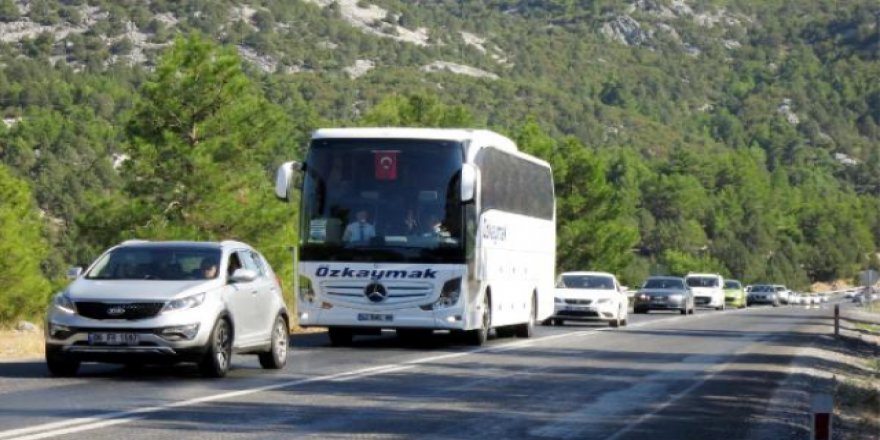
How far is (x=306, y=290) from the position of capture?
2706cm

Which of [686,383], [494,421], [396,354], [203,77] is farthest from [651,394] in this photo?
[203,77]

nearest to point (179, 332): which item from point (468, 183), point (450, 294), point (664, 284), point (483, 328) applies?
point (468, 183)

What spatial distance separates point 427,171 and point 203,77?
38.7 m

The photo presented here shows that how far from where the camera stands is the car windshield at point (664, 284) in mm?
59344

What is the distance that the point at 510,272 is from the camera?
30625mm

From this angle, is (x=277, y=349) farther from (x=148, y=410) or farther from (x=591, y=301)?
(x=591, y=301)

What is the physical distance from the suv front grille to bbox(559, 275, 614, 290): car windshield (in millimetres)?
25769

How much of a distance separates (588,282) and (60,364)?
26187 millimetres

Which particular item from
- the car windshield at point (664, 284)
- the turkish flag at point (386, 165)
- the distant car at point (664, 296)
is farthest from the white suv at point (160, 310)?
the car windshield at point (664, 284)

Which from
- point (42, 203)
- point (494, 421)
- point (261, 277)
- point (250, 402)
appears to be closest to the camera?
point (494, 421)

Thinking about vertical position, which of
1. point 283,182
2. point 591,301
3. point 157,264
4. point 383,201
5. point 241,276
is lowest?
point 591,301

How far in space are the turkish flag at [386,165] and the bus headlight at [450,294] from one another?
1954 millimetres

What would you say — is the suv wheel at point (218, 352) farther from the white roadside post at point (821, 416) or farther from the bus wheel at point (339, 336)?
the white roadside post at point (821, 416)

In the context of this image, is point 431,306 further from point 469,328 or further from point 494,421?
point 494,421
